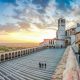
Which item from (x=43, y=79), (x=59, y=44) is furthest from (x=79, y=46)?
(x=59, y=44)

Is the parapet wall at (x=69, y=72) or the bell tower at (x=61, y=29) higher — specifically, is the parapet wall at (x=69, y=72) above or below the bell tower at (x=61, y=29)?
below

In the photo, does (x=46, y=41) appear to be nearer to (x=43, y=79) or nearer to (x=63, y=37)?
(x=63, y=37)

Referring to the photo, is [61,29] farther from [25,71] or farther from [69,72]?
[69,72]

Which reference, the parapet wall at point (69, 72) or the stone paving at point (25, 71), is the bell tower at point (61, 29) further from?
the parapet wall at point (69, 72)

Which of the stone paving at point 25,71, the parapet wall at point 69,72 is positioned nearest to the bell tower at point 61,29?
the stone paving at point 25,71

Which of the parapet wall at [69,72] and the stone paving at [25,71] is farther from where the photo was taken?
the stone paving at [25,71]

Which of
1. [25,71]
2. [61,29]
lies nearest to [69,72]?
[25,71]

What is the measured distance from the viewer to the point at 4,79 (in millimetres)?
15391

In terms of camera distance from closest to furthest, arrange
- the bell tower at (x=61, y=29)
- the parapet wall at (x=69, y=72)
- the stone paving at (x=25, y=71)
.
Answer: the parapet wall at (x=69, y=72)
the stone paving at (x=25, y=71)
the bell tower at (x=61, y=29)

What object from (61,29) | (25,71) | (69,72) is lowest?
(25,71)

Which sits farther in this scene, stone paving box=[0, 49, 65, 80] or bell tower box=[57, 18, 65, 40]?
bell tower box=[57, 18, 65, 40]

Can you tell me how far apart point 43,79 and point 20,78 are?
6.81 ft

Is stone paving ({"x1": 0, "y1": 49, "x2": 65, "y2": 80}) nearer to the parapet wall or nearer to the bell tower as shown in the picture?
the parapet wall

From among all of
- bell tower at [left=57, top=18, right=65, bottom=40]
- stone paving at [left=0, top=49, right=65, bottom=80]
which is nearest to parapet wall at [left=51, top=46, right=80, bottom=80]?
stone paving at [left=0, top=49, right=65, bottom=80]
